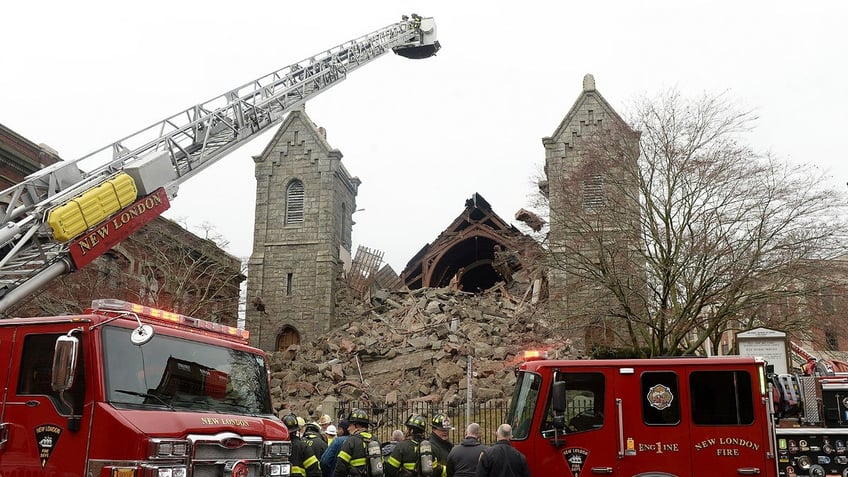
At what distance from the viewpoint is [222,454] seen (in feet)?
21.6

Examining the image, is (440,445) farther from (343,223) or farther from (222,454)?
(343,223)

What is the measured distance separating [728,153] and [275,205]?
85.9 ft

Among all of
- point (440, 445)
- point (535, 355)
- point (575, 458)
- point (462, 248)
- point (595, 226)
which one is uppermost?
point (462, 248)

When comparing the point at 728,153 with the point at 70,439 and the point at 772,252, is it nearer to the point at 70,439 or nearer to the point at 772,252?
the point at 772,252

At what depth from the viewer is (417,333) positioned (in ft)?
98.6

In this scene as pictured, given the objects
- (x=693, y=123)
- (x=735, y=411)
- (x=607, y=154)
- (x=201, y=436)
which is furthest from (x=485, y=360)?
(x=201, y=436)

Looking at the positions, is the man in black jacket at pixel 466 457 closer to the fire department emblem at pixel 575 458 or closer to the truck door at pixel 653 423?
the fire department emblem at pixel 575 458

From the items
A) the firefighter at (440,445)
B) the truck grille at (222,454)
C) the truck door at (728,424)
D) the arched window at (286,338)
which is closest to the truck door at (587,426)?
the truck door at (728,424)

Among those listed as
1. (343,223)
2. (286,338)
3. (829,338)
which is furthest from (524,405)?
(343,223)

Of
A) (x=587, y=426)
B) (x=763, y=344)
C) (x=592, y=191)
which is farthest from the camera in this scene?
(x=592, y=191)

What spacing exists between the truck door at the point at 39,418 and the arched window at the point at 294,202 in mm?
31574

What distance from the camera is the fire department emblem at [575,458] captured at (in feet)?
27.1

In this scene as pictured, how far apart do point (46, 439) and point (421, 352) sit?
829 inches

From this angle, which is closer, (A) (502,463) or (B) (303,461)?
(A) (502,463)
